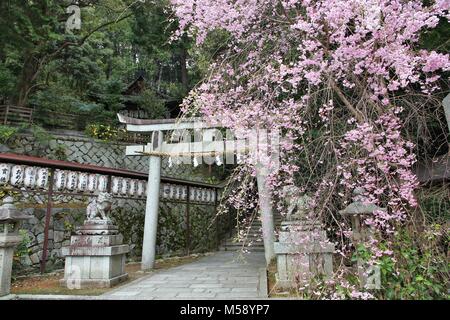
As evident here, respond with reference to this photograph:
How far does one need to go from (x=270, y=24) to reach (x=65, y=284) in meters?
6.67

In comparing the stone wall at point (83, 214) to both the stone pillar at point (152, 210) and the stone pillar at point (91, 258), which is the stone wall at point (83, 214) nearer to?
the stone pillar at point (152, 210)

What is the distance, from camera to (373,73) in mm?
5035

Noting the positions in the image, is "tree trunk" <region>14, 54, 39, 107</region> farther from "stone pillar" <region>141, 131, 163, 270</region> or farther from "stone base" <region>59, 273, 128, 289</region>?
"stone base" <region>59, 273, 128, 289</region>

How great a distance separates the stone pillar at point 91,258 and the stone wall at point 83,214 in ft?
6.85

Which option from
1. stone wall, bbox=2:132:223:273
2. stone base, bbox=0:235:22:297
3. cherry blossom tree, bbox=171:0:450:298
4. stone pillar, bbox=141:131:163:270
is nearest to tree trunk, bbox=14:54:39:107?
stone wall, bbox=2:132:223:273

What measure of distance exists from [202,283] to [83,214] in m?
5.90

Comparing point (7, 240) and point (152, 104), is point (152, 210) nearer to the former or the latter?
point (7, 240)

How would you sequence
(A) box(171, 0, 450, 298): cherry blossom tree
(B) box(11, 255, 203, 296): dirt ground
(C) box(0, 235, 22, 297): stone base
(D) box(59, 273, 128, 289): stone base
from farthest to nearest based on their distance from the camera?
(D) box(59, 273, 128, 289): stone base, (B) box(11, 255, 203, 296): dirt ground, (C) box(0, 235, 22, 297): stone base, (A) box(171, 0, 450, 298): cherry blossom tree

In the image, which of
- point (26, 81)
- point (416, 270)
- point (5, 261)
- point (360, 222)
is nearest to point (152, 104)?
point (26, 81)

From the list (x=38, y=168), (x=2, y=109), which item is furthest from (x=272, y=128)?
(x=2, y=109)

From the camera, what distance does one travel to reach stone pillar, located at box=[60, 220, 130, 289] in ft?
22.8

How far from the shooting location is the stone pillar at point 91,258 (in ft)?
22.8

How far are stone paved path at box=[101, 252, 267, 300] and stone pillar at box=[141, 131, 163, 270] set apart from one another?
0.62m

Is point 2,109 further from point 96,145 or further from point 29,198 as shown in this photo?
point 29,198
